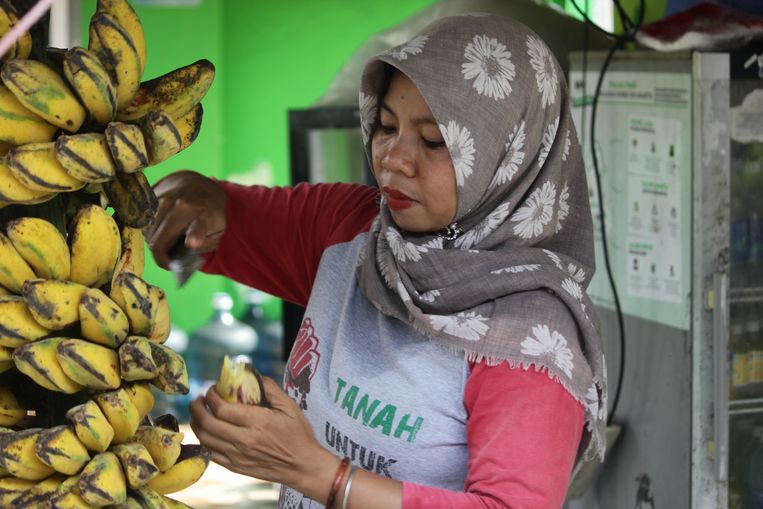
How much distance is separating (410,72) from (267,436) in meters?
0.57

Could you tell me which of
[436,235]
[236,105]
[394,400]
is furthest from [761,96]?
[236,105]

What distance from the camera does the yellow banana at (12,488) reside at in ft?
3.72

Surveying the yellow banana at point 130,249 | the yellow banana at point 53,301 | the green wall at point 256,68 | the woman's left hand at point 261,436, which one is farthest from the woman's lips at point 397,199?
the green wall at point 256,68

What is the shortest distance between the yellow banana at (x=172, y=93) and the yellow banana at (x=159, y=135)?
3.2 inches

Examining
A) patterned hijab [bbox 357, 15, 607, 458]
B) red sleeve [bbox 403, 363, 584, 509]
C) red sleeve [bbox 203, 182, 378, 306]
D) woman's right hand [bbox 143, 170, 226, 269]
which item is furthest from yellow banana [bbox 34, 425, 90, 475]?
red sleeve [bbox 203, 182, 378, 306]

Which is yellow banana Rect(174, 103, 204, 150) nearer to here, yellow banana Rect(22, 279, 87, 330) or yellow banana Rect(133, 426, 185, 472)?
yellow banana Rect(22, 279, 87, 330)

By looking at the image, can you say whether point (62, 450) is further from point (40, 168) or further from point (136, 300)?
point (40, 168)

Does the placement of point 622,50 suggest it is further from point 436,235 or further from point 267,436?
point 267,436

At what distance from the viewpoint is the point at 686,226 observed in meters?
2.83

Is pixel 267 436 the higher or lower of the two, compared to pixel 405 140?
lower

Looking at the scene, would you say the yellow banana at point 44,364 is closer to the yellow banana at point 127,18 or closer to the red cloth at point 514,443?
the yellow banana at point 127,18

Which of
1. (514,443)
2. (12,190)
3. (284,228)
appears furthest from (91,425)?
(284,228)

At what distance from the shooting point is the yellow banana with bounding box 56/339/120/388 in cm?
111

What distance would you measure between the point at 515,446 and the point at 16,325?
65cm
